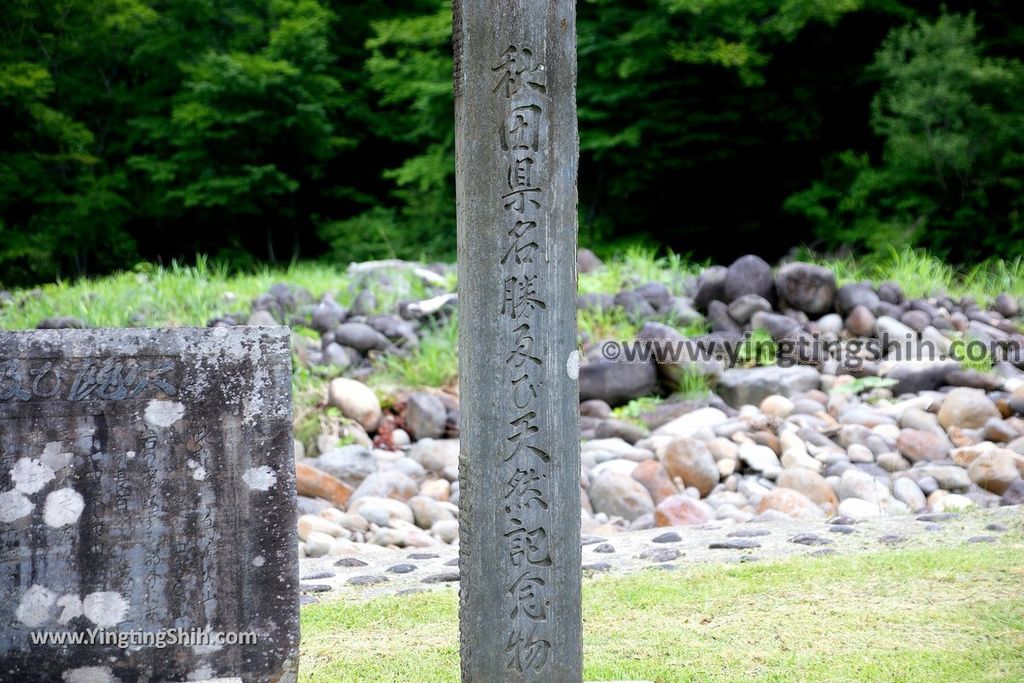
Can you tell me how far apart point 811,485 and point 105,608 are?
4.13 meters

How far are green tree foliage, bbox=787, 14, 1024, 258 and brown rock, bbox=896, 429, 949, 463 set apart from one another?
6382 millimetres

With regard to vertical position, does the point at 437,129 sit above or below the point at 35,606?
above

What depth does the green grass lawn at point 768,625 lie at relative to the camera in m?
3.18

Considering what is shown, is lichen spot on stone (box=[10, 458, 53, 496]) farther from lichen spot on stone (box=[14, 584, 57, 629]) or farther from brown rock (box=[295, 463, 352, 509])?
brown rock (box=[295, 463, 352, 509])

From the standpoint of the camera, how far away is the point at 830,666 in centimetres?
317

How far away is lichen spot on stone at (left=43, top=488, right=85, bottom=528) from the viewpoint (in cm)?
285

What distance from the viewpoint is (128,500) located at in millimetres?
2867

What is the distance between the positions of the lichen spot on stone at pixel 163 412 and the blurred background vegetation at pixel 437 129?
11.0 m

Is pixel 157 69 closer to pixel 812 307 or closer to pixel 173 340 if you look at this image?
pixel 812 307

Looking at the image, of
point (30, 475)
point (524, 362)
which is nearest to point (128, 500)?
point (30, 475)

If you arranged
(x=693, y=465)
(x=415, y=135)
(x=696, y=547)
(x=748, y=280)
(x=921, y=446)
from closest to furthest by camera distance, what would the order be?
(x=696, y=547), (x=693, y=465), (x=921, y=446), (x=748, y=280), (x=415, y=135)

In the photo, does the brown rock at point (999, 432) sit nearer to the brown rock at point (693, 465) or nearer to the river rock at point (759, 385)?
the river rock at point (759, 385)

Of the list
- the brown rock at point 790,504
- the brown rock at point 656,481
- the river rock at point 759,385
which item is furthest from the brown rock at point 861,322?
the brown rock at point 656,481

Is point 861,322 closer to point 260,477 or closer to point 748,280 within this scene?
point 748,280
